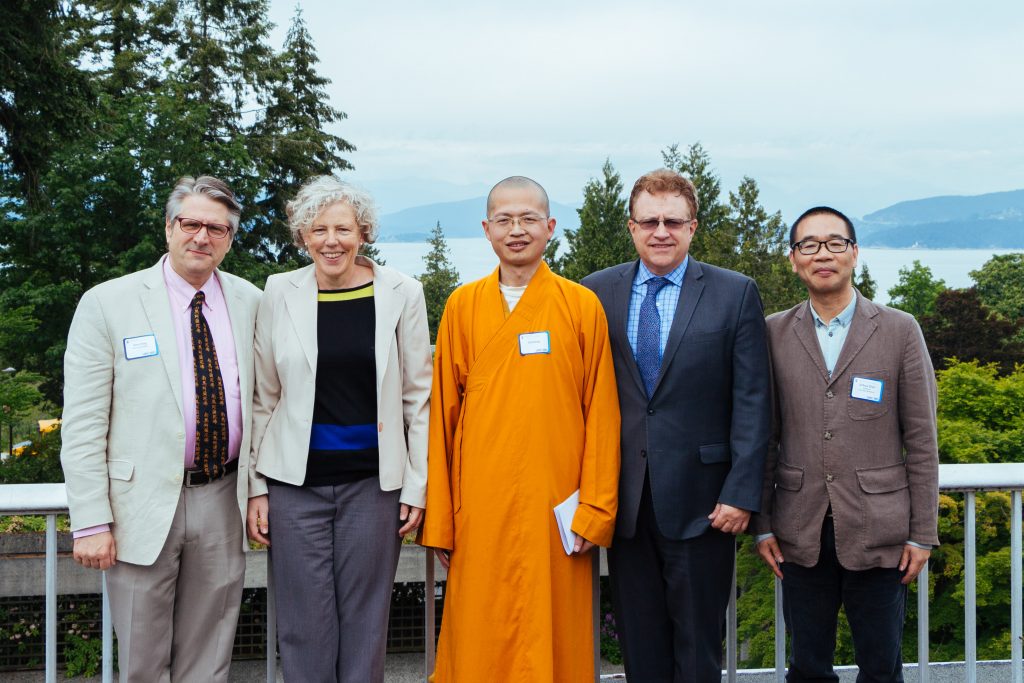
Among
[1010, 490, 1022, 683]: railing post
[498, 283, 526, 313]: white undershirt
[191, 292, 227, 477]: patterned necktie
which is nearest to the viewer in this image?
[191, 292, 227, 477]: patterned necktie

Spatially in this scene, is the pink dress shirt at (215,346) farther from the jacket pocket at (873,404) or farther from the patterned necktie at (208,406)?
the jacket pocket at (873,404)

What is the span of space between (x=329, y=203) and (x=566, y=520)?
1289mm

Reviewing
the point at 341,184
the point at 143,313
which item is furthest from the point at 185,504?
the point at 341,184

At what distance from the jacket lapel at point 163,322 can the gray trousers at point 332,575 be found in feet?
1.51

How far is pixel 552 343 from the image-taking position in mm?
2887

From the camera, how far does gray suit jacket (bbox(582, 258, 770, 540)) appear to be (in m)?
2.85

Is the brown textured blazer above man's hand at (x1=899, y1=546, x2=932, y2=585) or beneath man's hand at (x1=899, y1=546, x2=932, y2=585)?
above

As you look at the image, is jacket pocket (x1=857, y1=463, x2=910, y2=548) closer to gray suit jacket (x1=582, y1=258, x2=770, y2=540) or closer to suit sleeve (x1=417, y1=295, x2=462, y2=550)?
gray suit jacket (x1=582, y1=258, x2=770, y2=540)

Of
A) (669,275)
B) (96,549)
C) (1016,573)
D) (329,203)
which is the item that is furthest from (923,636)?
(96,549)

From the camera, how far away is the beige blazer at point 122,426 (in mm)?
2684

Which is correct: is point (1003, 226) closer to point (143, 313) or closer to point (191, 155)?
point (191, 155)

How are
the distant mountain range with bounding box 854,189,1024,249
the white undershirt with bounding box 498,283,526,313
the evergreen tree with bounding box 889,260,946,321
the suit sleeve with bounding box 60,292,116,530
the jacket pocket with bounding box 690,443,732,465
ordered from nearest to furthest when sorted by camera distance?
the suit sleeve with bounding box 60,292,116,530, the jacket pocket with bounding box 690,443,732,465, the white undershirt with bounding box 498,283,526,313, the evergreen tree with bounding box 889,260,946,321, the distant mountain range with bounding box 854,189,1024,249

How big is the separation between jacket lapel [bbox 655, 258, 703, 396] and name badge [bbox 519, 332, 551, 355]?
0.31 meters

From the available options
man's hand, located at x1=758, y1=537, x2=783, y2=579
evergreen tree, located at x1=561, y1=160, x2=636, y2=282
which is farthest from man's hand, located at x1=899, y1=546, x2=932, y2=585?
evergreen tree, located at x1=561, y1=160, x2=636, y2=282
